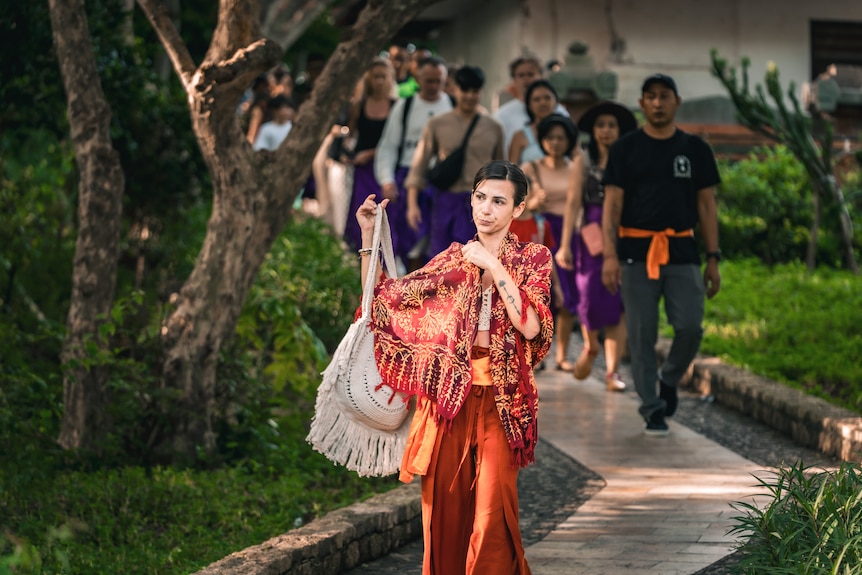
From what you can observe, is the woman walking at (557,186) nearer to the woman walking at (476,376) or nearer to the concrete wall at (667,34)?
the woman walking at (476,376)

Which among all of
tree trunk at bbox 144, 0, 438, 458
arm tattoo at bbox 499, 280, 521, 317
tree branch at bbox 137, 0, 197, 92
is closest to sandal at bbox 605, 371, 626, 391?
tree trunk at bbox 144, 0, 438, 458

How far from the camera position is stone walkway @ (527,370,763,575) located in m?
6.26

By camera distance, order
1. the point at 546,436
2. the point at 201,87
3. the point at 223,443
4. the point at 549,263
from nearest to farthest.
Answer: the point at 549,263, the point at 201,87, the point at 223,443, the point at 546,436

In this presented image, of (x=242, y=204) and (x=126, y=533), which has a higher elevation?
(x=242, y=204)

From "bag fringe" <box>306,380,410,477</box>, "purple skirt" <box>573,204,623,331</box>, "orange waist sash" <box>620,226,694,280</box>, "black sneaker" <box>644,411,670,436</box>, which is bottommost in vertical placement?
"black sneaker" <box>644,411,670,436</box>

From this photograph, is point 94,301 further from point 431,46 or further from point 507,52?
point 431,46

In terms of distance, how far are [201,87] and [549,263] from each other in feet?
9.15

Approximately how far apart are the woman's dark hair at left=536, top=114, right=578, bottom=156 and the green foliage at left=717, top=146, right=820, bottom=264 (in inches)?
248

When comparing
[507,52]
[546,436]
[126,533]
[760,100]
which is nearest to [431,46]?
[507,52]

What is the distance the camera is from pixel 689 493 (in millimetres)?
7500

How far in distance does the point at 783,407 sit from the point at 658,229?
4.94 ft

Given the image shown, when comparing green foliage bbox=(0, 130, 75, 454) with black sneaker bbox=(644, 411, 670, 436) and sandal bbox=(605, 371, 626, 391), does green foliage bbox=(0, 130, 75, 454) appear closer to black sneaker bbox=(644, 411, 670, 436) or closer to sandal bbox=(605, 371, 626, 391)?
black sneaker bbox=(644, 411, 670, 436)

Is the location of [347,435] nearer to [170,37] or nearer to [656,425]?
[170,37]

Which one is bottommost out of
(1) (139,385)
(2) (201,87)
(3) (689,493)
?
(3) (689,493)
